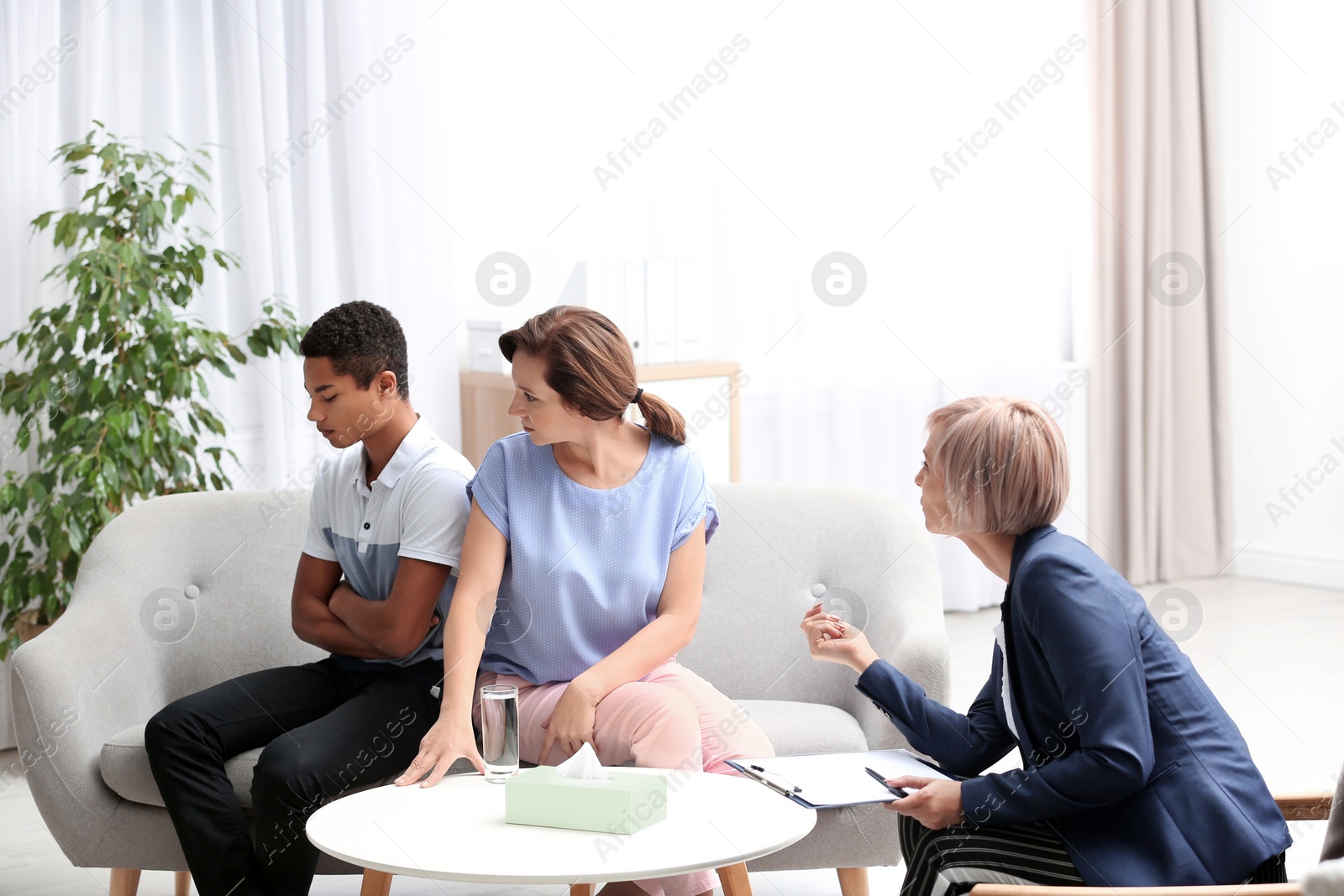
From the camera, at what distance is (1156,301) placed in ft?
17.1

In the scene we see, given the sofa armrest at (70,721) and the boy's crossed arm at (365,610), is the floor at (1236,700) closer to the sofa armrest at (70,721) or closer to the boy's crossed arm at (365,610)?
the sofa armrest at (70,721)

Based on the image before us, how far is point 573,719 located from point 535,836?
1.42 ft

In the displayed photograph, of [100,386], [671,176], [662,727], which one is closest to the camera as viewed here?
[662,727]

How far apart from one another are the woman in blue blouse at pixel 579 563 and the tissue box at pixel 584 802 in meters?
0.39

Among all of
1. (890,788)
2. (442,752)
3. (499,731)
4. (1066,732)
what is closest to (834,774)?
(890,788)

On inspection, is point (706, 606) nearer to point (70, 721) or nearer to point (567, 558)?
point (567, 558)

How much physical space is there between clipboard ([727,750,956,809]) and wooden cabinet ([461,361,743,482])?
7.31 feet

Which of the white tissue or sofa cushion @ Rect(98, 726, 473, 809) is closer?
the white tissue

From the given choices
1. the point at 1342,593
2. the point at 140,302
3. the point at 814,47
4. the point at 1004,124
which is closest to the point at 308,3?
the point at 140,302

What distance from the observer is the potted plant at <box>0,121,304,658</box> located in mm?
3012

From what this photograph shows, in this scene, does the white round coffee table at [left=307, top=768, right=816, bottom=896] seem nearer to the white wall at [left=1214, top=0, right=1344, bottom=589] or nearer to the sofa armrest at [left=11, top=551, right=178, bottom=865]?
the sofa armrest at [left=11, top=551, right=178, bottom=865]

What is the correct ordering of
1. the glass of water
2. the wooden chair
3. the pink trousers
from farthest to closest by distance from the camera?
the pink trousers < the glass of water < the wooden chair

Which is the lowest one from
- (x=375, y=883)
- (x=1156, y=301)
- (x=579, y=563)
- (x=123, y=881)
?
(x=123, y=881)

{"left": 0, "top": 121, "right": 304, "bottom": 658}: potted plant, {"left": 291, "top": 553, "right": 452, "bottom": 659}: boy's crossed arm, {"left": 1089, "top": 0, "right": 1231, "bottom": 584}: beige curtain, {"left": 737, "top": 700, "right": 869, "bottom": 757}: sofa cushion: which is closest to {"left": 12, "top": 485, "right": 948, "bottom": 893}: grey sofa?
{"left": 737, "top": 700, "right": 869, "bottom": 757}: sofa cushion
